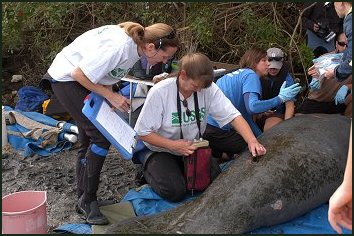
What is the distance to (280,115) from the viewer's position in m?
4.78

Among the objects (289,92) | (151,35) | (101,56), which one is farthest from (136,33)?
(289,92)

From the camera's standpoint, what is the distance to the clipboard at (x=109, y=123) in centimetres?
330

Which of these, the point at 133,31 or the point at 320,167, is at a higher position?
the point at 133,31

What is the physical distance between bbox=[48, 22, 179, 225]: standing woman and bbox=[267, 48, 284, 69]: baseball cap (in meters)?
1.36

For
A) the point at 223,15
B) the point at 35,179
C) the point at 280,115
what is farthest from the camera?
the point at 223,15

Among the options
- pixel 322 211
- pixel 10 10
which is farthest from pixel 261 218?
pixel 10 10

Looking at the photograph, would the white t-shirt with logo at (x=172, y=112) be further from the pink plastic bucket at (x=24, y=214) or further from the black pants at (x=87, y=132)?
the pink plastic bucket at (x=24, y=214)

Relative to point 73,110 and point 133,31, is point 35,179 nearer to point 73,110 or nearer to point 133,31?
point 73,110

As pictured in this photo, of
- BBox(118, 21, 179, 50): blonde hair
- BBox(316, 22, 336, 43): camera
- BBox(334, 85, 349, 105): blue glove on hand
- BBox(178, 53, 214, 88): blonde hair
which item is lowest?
BBox(334, 85, 349, 105): blue glove on hand

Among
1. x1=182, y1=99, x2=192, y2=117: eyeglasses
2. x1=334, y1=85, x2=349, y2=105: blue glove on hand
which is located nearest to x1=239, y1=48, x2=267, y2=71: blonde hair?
x1=334, y1=85, x2=349, y2=105: blue glove on hand

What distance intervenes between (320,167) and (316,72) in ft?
4.55

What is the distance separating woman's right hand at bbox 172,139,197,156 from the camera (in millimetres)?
3643

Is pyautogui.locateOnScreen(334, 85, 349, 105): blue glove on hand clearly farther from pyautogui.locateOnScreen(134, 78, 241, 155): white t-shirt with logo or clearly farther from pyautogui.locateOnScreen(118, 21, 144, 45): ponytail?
pyautogui.locateOnScreen(118, 21, 144, 45): ponytail

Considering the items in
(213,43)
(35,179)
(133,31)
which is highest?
(133,31)
